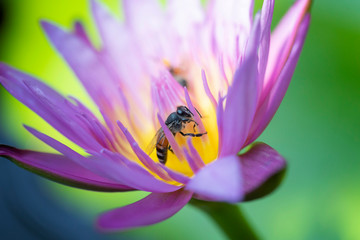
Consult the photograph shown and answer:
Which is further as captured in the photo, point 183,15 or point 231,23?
point 183,15

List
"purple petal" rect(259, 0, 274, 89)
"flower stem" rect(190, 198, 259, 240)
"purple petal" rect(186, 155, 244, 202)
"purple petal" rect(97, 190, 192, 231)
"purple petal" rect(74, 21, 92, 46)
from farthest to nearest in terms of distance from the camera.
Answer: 1. "purple petal" rect(74, 21, 92, 46)
2. "flower stem" rect(190, 198, 259, 240)
3. "purple petal" rect(259, 0, 274, 89)
4. "purple petal" rect(97, 190, 192, 231)
5. "purple petal" rect(186, 155, 244, 202)

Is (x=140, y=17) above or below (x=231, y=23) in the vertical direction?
above

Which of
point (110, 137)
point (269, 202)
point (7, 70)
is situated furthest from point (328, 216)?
point (7, 70)

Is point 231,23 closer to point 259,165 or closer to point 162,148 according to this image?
point 162,148

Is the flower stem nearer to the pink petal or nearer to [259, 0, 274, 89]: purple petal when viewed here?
[259, 0, 274, 89]: purple petal

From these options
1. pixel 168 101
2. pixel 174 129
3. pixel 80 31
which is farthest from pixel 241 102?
pixel 80 31

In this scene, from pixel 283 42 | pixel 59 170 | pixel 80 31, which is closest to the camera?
pixel 59 170

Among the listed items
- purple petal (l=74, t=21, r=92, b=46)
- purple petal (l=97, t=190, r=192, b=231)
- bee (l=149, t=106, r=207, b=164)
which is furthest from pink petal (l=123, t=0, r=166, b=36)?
purple petal (l=97, t=190, r=192, b=231)
